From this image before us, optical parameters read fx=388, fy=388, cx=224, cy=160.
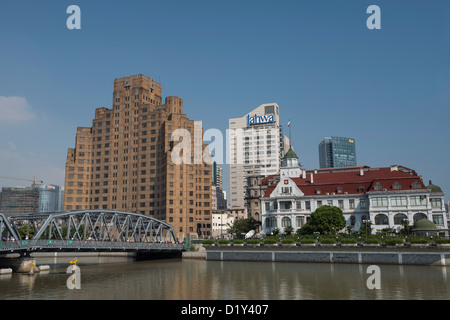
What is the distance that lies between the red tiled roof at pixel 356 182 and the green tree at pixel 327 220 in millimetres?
10329

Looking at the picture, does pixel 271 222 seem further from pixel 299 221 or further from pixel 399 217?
pixel 399 217

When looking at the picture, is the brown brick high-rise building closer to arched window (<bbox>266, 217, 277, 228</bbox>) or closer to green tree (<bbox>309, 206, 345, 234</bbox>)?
arched window (<bbox>266, 217, 277, 228</bbox>)

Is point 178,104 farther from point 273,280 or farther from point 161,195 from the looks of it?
point 273,280

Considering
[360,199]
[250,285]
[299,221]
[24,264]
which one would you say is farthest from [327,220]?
[24,264]

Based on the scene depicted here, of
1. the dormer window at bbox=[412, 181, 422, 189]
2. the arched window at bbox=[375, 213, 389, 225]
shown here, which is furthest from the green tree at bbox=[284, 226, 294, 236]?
the dormer window at bbox=[412, 181, 422, 189]

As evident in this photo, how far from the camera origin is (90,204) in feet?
485

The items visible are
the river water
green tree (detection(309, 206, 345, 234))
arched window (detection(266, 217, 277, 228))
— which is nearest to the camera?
the river water

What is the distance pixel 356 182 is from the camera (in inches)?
3792

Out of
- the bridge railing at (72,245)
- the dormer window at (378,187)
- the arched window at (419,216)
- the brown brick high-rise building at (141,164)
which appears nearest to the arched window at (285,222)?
the dormer window at (378,187)

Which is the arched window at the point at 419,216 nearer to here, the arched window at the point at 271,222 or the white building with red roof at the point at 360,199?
the white building with red roof at the point at 360,199

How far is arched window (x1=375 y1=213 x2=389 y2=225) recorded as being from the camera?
87.6 metres

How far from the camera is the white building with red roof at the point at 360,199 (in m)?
85.7
